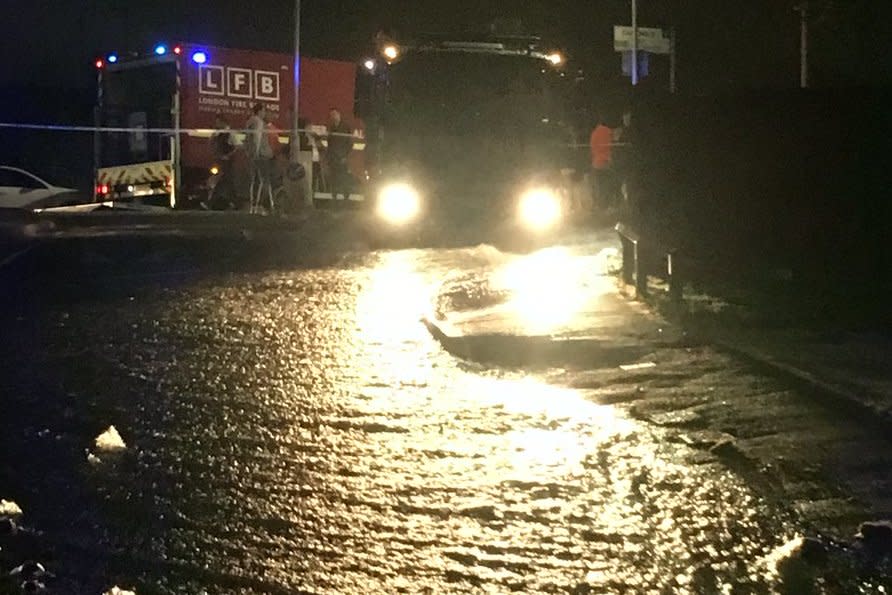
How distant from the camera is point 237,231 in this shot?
1988cm

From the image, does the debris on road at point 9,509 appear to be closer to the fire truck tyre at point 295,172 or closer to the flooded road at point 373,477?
the flooded road at point 373,477

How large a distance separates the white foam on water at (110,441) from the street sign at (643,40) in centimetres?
1919

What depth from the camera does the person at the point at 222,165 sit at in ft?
77.8

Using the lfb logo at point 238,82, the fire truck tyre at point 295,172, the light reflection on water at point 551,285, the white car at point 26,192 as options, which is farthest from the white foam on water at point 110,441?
the white car at point 26,192

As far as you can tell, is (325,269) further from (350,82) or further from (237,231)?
(350,82)

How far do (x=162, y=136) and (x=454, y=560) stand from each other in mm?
20165

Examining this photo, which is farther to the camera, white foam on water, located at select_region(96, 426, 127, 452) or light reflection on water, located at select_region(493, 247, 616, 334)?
light reflection on water, located at select_region(493, 247, 616, 334)

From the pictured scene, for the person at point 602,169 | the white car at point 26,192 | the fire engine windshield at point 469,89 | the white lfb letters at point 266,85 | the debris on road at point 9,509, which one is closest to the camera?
the debris on road at point 9,509

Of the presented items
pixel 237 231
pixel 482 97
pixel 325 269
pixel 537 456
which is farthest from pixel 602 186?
pixel 537 456

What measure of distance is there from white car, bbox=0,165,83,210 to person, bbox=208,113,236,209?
3.58 m

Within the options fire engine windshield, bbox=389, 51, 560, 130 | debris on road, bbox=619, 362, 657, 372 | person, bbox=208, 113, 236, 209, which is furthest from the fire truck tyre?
debris on road, bbox=619, 362, 657, 372

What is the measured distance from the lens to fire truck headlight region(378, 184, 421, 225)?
64.3 ft

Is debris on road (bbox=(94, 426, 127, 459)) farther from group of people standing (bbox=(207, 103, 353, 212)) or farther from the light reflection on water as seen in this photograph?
group of people standing (bbox=(207, 103, 353, 212))

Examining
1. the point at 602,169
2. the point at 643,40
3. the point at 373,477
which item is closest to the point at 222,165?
the point at 602,169
